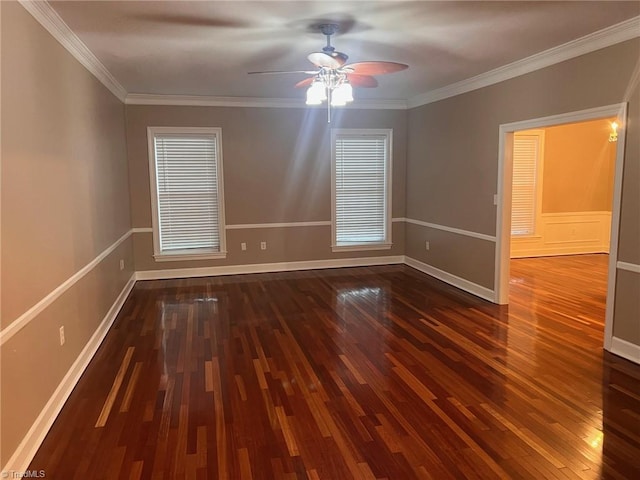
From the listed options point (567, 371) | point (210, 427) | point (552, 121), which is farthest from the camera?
point (552, 121)

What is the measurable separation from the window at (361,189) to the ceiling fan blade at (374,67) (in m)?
3.42

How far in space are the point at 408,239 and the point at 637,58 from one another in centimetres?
426

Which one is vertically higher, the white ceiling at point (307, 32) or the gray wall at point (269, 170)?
the white ceiling at point (307, 32)

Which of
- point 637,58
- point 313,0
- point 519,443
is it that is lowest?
point 519,443

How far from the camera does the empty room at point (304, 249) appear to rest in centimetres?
249

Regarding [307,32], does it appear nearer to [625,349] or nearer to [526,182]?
[625,349]

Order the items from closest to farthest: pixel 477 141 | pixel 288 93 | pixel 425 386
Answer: pixel 425 386
pixel 477 141
pixel 288 93

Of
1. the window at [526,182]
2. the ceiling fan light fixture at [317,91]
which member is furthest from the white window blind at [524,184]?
the ceiling fan light fixture at [317,91]

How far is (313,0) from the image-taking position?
2.85m

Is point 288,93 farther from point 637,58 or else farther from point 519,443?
point 519,443

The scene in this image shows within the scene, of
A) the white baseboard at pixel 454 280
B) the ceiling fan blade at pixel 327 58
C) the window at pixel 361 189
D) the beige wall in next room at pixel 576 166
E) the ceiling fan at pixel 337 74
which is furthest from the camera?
the beige wall in next room at pixel 576 166

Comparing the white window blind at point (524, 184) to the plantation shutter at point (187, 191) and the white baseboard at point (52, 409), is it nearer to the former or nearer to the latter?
the plantation shutter at point (187, 191)

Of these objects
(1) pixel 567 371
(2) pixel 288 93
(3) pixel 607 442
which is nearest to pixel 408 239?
(2) pixel 288 93

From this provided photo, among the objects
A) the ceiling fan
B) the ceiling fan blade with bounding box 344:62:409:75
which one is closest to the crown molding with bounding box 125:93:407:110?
the ceiling fan
